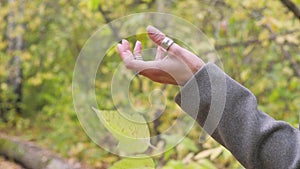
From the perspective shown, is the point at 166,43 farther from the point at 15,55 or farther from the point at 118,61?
the point at 15,55

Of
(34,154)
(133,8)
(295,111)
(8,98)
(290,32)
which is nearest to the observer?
(290,32)

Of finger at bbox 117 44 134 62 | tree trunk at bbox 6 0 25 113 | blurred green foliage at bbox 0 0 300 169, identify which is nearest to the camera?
finger at bbox 117 44 134 62

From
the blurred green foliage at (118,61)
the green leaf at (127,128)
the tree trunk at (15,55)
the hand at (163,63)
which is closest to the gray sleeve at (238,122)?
the hand at (163,63)

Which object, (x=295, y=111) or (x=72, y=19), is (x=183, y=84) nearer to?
(x=295, y=111)

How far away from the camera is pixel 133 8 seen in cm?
593

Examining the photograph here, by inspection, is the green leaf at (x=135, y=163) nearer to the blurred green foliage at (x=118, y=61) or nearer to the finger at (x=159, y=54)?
the finger at (x=159, y=54)

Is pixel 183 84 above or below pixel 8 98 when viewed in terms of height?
above

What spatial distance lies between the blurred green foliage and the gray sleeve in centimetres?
68

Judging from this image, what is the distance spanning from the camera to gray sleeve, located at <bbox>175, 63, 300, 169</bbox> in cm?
90

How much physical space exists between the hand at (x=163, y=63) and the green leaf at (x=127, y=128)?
0.31ft

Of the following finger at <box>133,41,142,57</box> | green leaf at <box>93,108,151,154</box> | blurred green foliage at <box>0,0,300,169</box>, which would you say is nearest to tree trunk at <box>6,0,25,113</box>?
blurred green foliage at <box>0,0,300,169</box>

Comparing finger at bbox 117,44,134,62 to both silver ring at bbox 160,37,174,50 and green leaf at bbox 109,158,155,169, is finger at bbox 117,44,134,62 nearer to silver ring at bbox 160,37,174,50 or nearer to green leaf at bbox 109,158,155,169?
silver ring at bbox 160,37,174,50

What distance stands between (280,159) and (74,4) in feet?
19.6

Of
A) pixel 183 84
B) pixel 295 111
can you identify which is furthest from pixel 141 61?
pixel 295 111
